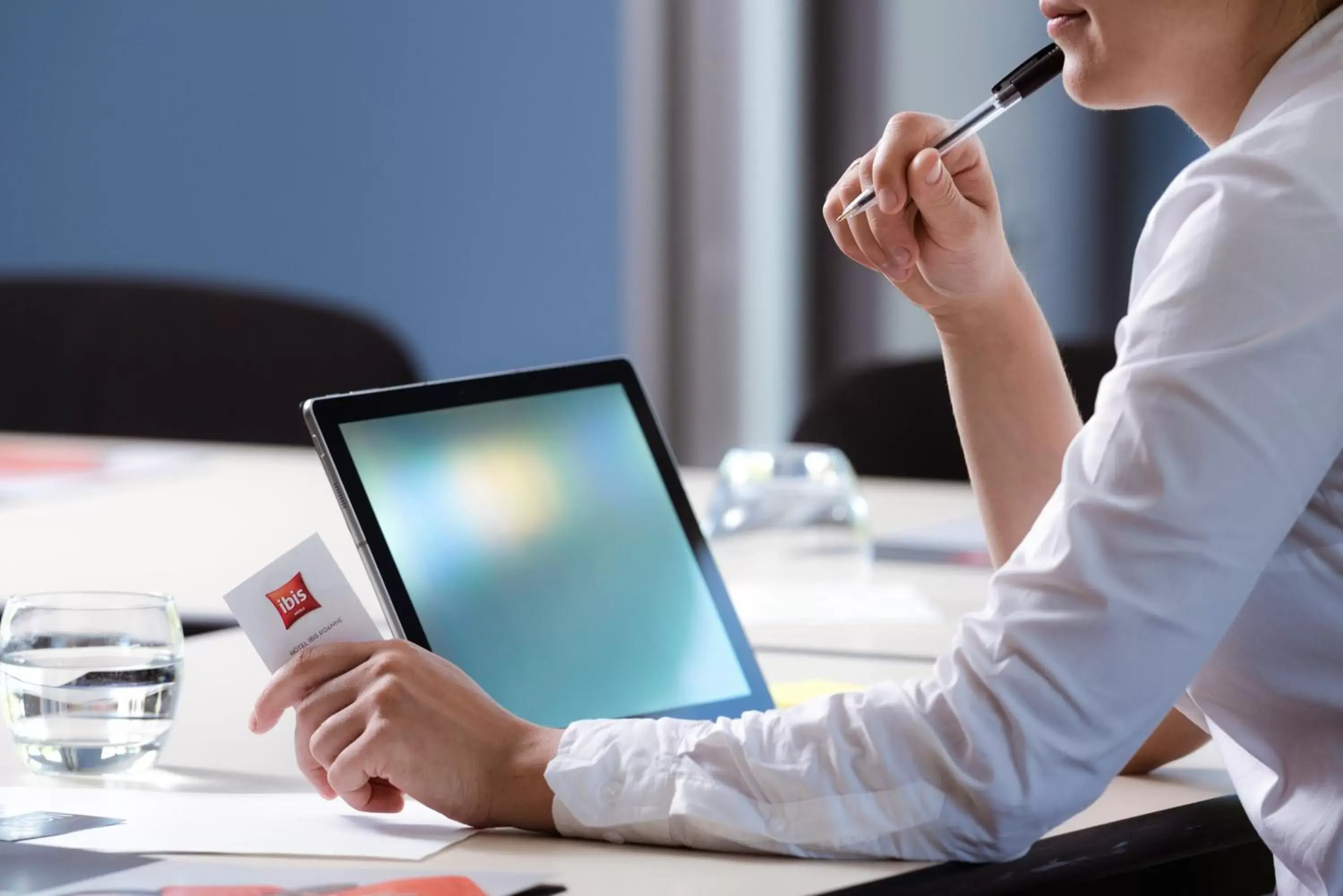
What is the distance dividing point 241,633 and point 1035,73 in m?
0.76

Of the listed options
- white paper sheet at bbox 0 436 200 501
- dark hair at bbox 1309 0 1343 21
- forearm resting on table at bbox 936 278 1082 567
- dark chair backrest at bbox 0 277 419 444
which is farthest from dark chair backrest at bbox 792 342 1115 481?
dark hair at bbox 1309 0 1343 21

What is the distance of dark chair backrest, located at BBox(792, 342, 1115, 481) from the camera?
99.7 inches

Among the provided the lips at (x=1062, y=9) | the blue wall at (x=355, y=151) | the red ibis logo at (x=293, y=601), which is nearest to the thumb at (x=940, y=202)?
the lips at (x=1062, y=9)

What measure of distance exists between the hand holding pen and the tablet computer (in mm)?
189

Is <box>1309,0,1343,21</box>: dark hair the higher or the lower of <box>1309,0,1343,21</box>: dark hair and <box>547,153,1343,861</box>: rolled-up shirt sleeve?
the higher

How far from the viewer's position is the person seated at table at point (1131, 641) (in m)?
0.85

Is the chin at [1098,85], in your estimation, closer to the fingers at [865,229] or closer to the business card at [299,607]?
the fingers at [865,229]

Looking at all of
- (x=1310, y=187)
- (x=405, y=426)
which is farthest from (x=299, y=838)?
(x=1310, y=187)

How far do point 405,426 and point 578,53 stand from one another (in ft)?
9.07

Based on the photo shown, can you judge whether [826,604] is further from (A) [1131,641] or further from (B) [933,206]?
(A) [1131,641]

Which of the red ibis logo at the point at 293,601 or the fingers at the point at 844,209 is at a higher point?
the fingers at the point at 844,209

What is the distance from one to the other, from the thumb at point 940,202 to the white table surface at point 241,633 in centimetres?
33

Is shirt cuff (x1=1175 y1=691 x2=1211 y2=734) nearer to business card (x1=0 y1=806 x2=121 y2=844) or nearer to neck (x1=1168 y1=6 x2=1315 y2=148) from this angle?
neck (x1=1168 y1=6 x2=1315 y2=148)

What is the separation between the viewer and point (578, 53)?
378 centimetres
